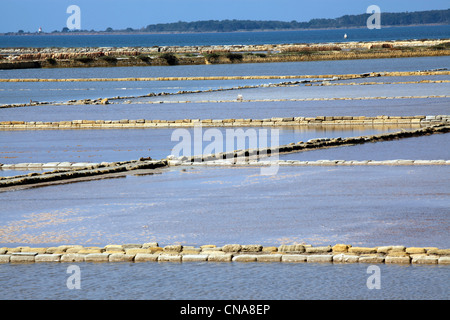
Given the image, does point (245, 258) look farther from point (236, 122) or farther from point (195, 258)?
point (236, 122)

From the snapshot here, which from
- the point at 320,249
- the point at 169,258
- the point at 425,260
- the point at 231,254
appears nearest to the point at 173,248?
the point at 169,258

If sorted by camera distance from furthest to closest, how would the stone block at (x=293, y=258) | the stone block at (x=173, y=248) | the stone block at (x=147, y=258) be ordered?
the stone block at (x=173, y=248) < the stone block at (x=147, y=258) < the stone block at (x=293, y=258)

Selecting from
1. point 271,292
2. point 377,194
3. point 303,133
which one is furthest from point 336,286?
point 303,133

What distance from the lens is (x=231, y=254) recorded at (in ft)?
41.6

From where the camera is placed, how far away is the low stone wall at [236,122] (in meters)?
31.9

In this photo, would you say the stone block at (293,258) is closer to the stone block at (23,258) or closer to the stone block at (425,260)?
the stone block at (425,260)

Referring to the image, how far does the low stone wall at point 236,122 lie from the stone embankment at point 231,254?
19420 millimetres

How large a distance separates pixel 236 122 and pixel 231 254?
A: 20.8 meters

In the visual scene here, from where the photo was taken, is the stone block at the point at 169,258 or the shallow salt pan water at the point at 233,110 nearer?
the stone block at the point at 169,258

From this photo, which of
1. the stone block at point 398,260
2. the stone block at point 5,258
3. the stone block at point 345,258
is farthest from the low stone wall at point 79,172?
the stone block at point 398,260

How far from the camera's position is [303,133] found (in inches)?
1178

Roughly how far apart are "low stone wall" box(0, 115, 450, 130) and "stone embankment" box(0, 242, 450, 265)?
1942cm

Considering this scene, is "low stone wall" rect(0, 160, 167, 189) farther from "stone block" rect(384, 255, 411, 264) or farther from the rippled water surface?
"stone block" rect(384, 255, 411, 264)
